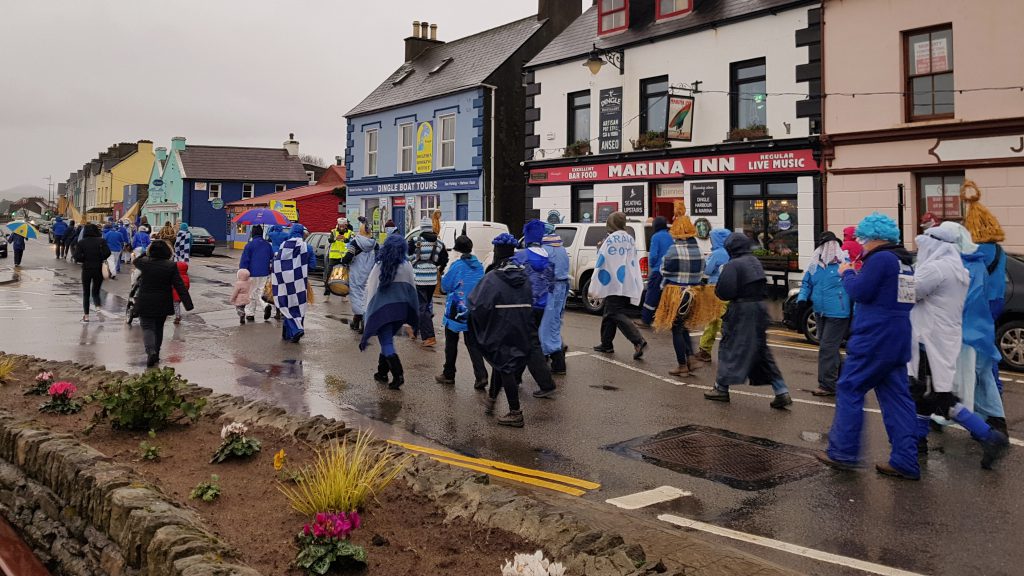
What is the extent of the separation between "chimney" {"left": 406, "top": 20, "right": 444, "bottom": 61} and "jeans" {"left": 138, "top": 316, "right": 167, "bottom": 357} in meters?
30.2

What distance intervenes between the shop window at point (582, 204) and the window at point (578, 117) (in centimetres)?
159

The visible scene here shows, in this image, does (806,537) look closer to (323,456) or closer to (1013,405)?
(323,456)

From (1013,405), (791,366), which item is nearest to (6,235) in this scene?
(791,366)

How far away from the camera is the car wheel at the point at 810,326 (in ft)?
41.7

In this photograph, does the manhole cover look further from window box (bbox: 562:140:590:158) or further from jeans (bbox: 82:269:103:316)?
window box (bbox: 562:140:590:158)

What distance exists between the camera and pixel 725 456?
6332 millimetres

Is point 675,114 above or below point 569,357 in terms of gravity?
above

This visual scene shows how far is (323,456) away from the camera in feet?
16.8

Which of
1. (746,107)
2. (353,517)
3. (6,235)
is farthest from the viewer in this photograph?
(6,235)

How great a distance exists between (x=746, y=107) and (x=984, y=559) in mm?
17282

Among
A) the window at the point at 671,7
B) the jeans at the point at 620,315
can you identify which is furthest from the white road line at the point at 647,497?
the window at the point at 671,7

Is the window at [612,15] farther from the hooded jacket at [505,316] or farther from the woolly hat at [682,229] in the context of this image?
the hooded jacket at [505,316]

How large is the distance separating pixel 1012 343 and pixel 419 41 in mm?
32477

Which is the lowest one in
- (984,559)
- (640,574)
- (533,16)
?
(984,559)
